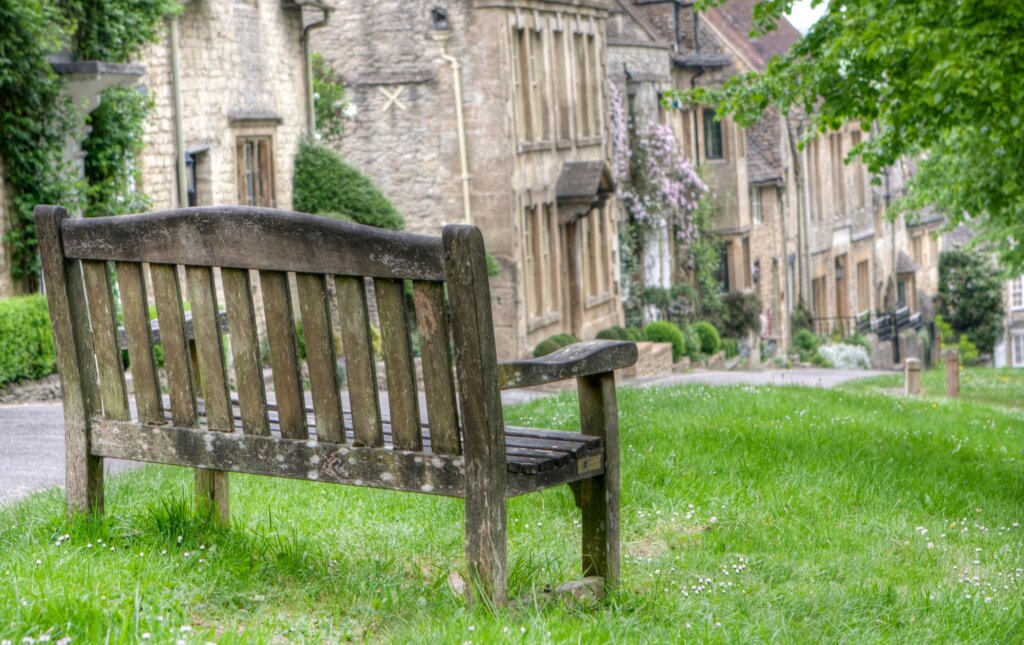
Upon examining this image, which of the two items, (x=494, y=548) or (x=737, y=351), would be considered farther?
(x=737, y=351)

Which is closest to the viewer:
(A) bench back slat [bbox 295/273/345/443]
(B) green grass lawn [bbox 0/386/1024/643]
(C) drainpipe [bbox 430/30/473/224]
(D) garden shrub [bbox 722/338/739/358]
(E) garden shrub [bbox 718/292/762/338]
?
(B) green grass lawn [bbox 0/386/1024/643]

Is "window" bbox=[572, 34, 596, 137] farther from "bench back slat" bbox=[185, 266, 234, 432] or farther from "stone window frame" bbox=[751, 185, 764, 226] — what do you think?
"bench back slat" bbox=[185, 266, 234, 432]

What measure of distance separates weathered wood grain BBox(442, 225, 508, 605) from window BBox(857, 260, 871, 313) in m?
44.9

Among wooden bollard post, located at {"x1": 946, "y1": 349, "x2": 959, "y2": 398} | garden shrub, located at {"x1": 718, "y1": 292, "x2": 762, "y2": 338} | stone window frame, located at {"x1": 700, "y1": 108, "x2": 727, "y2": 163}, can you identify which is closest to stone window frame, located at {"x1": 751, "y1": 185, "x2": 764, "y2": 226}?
stone window frame, located at {"x1": 700, "y1": 108, "x2": 727, "y2": 163}

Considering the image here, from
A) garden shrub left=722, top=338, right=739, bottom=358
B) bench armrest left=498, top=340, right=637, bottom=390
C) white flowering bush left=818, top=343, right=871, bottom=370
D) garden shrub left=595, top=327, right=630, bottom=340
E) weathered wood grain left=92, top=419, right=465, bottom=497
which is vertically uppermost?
bench armrest left=498, top=340, right=637, bottom=390

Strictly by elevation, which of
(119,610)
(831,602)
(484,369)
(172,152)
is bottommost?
(831,602)

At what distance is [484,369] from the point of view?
4.25m

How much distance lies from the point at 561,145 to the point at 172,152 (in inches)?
476

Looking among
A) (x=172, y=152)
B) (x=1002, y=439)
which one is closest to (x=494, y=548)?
(x=1002, y=439)

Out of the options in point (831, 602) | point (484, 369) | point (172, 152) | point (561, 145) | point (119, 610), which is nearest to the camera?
point (119, 610)

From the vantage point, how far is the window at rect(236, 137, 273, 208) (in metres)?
20.5

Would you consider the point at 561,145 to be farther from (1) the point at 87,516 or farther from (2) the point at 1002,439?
(1) the point at 87,516

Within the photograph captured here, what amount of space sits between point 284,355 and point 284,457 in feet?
1.08

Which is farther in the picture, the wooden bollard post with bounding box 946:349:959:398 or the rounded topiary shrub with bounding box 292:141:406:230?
the rounded topiary shrub with bounding box 292:141:406:230
